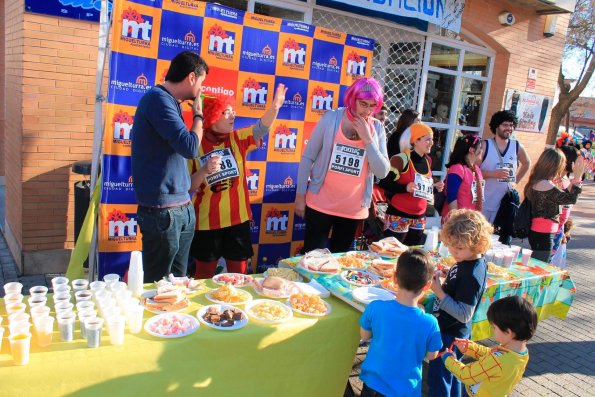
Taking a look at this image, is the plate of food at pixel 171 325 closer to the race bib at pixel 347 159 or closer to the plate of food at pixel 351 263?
the plate of food at pixel 351 263

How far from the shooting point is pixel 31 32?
4070 mm

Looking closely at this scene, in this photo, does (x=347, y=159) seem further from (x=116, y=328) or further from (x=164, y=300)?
(x=116, y=328)

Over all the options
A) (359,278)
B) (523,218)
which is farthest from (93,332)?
→ (523,218)

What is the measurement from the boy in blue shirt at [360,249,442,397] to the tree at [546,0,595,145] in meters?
16.0

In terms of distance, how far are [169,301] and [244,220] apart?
131 centimetres

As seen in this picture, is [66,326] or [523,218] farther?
[523,218]

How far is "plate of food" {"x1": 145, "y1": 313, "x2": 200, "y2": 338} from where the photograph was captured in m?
2.00

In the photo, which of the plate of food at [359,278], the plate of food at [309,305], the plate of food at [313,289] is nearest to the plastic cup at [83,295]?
the plate of food at [309,305]

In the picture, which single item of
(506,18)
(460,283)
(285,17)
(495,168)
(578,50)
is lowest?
(460,283)

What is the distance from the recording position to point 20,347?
5.43 feet

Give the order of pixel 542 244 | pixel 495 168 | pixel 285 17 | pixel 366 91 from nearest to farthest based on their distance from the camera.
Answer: pixel 366 91, pixel 542 244, pixel 495 168, pixel 285 17

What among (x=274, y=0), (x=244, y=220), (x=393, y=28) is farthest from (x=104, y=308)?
(x=393, y=28)

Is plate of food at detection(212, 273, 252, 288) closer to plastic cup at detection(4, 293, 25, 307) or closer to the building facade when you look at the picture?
plastic cup at detection(4, 293, 25, 307)

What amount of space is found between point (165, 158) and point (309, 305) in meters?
1.19
